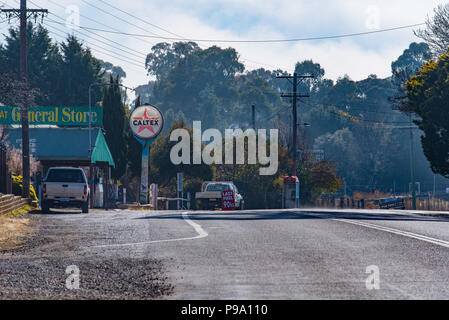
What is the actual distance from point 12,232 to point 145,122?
1514 inches

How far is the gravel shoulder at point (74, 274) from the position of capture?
8070 mm

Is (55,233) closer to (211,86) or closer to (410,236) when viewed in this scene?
(410,236)

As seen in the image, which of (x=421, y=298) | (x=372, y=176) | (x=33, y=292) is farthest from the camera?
(x=372, y=176)

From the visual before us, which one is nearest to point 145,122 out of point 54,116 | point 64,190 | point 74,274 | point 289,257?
point 54,116

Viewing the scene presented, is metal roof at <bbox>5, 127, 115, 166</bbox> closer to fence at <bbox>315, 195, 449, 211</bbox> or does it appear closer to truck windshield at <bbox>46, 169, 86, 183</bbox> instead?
→ truck windshield at <bbox>46, 169, 86, 183</bbox>

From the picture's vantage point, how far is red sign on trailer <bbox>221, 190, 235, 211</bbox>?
140ft

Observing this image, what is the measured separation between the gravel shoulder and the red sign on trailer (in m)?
28.8

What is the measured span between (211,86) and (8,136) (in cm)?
8491

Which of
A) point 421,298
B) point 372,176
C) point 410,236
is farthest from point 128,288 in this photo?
point 372,176

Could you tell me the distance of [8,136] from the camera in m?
54.0

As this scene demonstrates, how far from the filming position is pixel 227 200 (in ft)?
140

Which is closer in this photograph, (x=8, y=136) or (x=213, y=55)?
(x=8, y=136)
